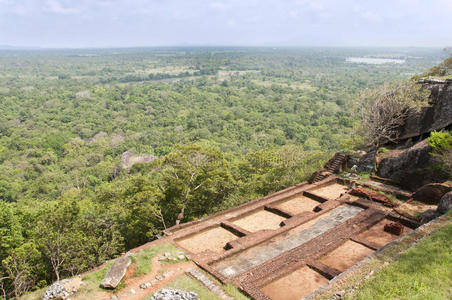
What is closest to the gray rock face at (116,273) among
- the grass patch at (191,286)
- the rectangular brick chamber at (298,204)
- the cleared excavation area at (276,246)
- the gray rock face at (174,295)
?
the grass patch at (191,286)

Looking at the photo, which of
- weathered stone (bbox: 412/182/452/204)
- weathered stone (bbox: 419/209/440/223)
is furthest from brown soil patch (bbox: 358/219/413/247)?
weathered stone (bbox: 412/182/452/204)

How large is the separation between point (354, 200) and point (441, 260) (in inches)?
252

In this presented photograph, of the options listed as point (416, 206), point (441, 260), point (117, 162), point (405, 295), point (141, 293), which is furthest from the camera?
point (117, 162)

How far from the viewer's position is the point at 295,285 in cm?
881

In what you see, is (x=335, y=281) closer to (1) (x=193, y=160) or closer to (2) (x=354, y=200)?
(2) (x=354, y=200)

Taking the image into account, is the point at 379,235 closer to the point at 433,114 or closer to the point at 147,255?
the point at 147,255

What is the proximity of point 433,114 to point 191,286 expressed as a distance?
53.6ft

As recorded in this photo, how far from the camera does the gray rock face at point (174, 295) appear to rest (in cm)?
740

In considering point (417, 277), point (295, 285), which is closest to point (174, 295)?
point (295, 285)

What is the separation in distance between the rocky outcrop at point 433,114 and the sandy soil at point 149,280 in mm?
15281

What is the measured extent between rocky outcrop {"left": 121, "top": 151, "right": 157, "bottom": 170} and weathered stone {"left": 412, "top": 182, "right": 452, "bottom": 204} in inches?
1642

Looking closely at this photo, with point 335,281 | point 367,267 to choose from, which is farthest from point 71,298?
point 367,267

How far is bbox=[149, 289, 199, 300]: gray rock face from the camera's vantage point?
7396 mm

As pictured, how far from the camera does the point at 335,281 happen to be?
25.8 ft
